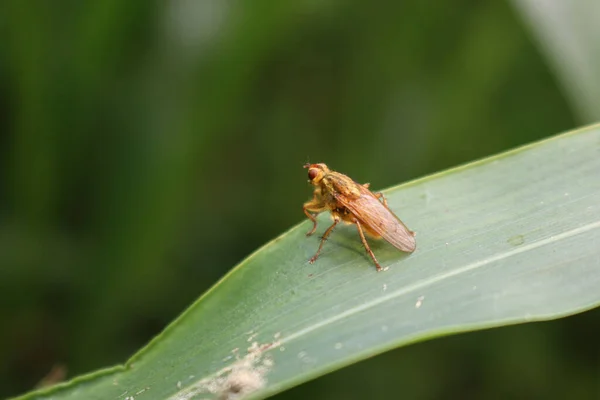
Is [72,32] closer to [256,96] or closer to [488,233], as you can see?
[256,96]

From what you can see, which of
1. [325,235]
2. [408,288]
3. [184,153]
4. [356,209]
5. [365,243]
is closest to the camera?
[408,288]

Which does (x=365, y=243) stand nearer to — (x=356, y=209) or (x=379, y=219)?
(x=379, y=219)

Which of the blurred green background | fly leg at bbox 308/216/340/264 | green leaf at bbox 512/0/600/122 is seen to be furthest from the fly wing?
the blurred green background

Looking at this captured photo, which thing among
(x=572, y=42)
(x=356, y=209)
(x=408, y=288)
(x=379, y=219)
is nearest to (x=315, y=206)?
(x=356, y=209)

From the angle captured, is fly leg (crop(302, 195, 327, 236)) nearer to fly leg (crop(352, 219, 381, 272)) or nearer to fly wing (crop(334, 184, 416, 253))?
fly wing (crop(334, 184, 416, 253))

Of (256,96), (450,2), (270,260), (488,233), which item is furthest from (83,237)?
(450,2)
